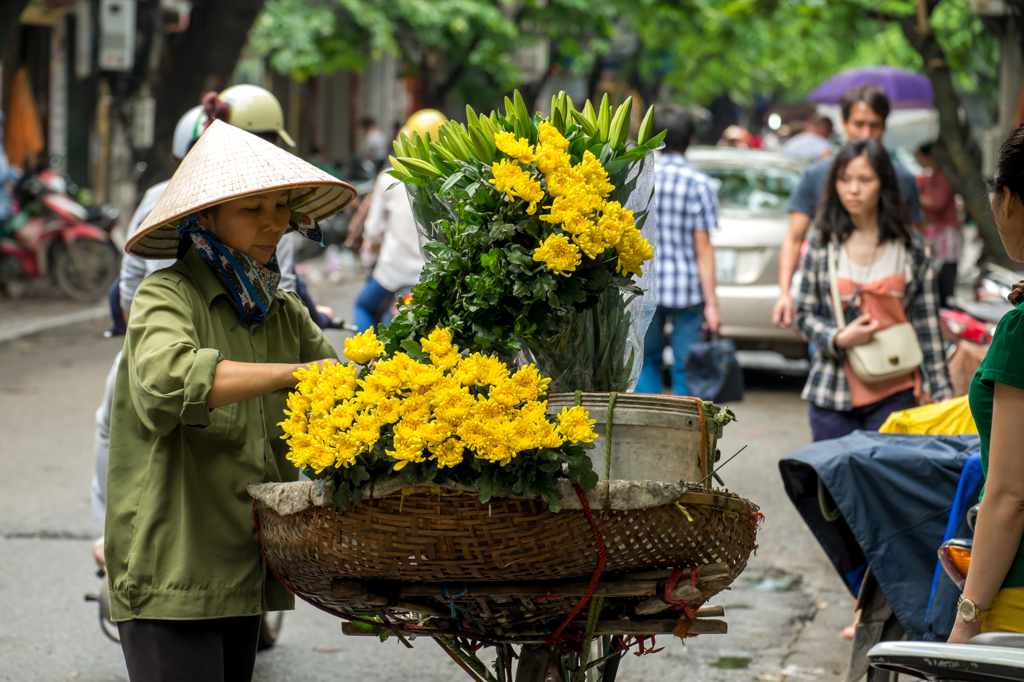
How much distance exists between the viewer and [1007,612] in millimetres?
2332

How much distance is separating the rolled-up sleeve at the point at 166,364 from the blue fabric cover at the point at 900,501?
185 cm

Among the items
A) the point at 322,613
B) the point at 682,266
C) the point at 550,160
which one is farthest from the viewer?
the point at 682,266

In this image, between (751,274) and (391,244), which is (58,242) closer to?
(391,244)

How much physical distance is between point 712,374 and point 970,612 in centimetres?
387

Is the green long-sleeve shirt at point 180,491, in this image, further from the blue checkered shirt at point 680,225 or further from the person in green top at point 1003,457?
the blue checkered shirt at point 680,225

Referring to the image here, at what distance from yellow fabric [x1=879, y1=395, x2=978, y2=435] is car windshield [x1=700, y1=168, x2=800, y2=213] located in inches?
221

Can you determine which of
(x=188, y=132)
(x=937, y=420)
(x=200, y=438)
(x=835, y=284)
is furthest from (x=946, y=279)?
(x=200, y=438)

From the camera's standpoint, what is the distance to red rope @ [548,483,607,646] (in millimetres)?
2082

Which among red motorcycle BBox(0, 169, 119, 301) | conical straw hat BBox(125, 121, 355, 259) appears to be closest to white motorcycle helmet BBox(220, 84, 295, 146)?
conical straw hat BBox(125, 121, 355, 259)

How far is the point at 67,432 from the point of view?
7.82m

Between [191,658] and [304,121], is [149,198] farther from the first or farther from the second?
[304,121]

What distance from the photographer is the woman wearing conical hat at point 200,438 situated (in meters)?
2.52

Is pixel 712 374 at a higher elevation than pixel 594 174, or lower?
lower

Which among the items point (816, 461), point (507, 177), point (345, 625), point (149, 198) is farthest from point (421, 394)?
point (149, 198)
